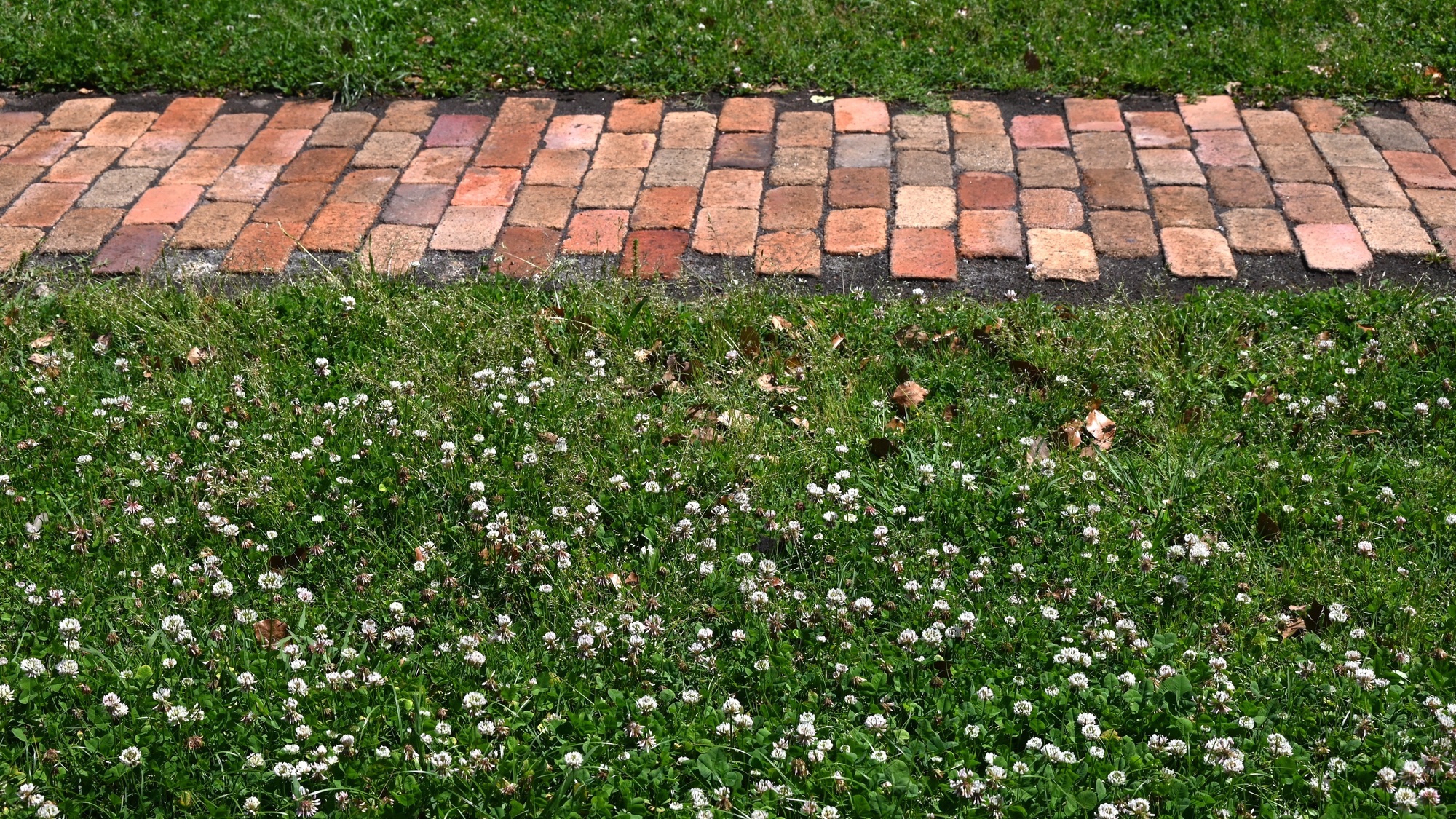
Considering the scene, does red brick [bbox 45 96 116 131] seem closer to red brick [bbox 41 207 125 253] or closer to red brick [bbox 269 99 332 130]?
red brick [bbox 269 99 332 130]

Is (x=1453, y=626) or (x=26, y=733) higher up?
(x=26, y=733)

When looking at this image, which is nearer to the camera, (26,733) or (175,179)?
(26,733)

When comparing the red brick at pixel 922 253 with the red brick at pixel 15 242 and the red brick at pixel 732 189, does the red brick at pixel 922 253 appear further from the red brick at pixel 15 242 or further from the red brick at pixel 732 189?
the red brick at pixel 15 242

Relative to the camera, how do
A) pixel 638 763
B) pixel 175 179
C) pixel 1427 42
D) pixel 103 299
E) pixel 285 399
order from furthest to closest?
1. pixel 1427 42
2. pixel 175 179
3. pixel 103 299
4. pixel 285 399
5. pixel 638 763

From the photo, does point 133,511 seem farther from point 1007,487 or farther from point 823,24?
point 823,24

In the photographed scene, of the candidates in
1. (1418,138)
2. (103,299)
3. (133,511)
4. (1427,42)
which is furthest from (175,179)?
(1427,42)

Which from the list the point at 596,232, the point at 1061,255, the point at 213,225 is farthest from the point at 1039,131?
the point at 213,225

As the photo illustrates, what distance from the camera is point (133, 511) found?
321 centimetres

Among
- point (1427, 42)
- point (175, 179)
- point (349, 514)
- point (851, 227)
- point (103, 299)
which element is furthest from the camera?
point (1427, 42)

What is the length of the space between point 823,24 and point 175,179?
307 centimetres

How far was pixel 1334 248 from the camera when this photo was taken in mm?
4543

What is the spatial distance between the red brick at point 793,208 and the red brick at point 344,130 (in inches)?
74.6

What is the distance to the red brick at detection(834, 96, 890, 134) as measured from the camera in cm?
556

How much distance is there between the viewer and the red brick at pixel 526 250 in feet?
14.8
